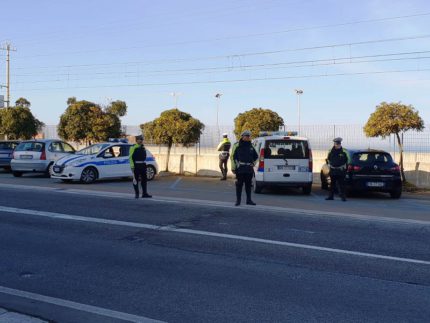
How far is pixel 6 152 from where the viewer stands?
2275 cm

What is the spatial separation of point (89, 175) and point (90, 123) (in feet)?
31.1

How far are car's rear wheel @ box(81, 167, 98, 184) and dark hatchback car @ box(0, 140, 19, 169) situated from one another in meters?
7.12

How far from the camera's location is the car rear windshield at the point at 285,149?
1452cm

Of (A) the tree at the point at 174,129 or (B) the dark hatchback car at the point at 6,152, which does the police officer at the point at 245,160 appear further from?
(B) the dark hatchback car at the point at 6,152

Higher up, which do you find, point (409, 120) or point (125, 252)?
point (409, 120)

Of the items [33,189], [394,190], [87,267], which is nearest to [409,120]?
[394,190]

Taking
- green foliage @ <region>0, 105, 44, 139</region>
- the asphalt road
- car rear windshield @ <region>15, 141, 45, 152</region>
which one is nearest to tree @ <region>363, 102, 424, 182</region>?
the asphalt road

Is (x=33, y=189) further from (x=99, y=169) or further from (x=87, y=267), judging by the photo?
(x=87, y=267)

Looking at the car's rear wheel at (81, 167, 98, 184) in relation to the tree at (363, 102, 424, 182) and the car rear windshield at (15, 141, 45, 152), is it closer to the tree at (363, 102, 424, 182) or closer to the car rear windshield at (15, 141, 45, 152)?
the car rear windshield at (15, 141, 45, 152)

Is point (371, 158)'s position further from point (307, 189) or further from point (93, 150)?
point (93, 150)

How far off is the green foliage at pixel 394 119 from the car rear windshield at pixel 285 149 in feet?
14.7

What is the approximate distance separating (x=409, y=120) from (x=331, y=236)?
34.8 feet

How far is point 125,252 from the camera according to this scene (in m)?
7.18

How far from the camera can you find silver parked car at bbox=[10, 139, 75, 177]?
20.0 metres
